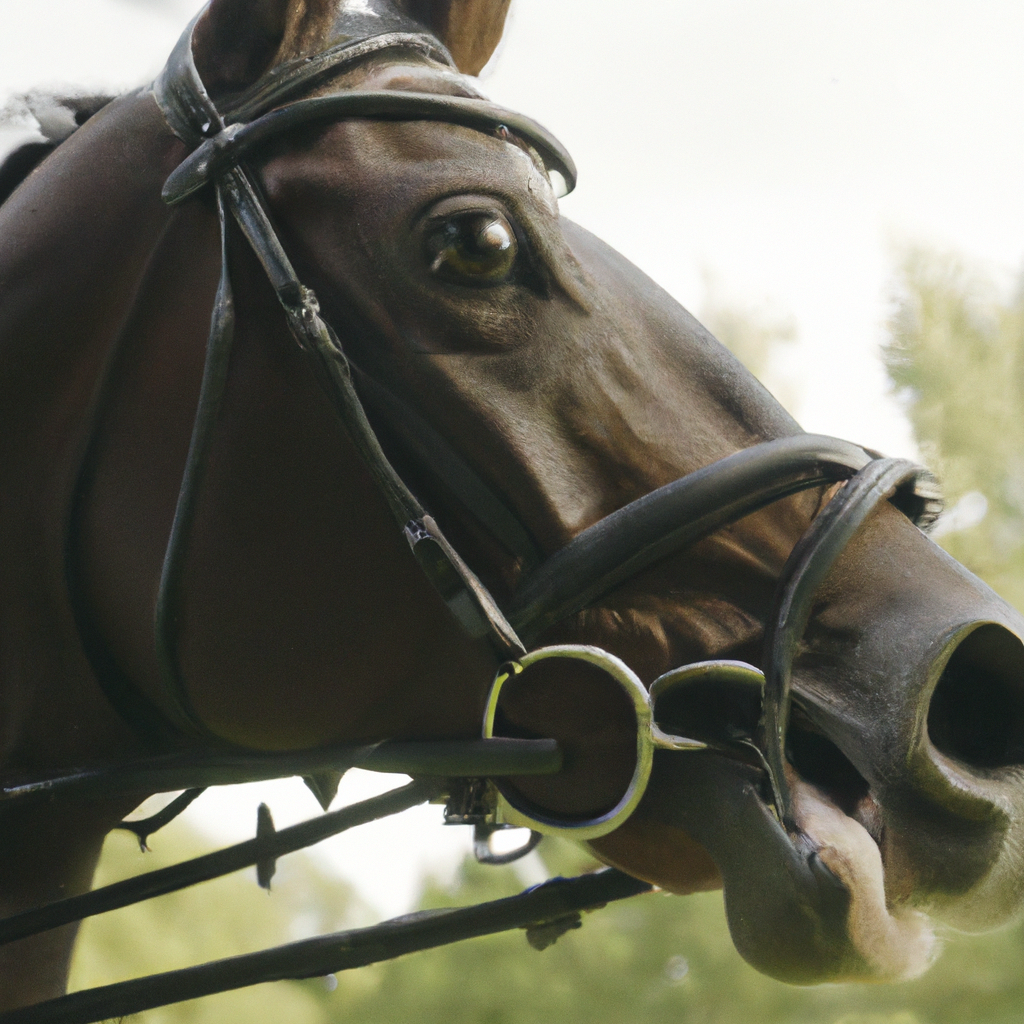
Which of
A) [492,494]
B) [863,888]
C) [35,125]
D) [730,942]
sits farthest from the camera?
[730,942]

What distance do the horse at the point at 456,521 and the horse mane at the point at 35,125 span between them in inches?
6.2

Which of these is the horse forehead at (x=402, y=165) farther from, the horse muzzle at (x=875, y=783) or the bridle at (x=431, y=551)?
the horse muzzle at (x=875, y=783)

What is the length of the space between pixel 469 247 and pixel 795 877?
63cm

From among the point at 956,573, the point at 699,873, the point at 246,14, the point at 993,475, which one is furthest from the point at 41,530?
the point at 993,475

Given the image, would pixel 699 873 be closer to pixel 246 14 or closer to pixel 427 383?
pixel 427 383

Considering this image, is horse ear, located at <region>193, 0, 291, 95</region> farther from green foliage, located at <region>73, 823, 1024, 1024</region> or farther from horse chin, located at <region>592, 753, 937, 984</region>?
green foliage, located at <region>73, 823, 1024, 1024</region>

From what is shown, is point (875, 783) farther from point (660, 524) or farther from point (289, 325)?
point (289, 325)

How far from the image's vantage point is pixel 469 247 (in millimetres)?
972

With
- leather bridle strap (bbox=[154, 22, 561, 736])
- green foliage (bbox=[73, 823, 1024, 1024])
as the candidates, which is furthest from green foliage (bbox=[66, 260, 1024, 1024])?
leather bridle strap (bbox=[154, 22, 561, 736])

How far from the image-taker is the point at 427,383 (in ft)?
3.14

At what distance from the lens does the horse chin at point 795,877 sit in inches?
33.0

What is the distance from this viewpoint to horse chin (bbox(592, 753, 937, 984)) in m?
0.84

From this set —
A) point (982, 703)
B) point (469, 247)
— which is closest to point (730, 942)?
point (982, 703)

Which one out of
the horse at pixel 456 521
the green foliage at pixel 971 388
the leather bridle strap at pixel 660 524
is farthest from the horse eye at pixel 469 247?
the green foliage at pixel 971 388
